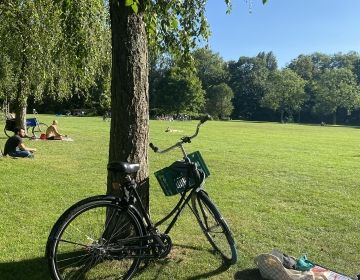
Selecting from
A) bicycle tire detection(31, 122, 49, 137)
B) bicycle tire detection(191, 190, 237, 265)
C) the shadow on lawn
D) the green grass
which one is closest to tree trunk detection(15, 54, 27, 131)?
the green grass

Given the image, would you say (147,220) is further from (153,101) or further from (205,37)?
(153,101)

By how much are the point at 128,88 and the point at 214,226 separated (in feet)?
5.70

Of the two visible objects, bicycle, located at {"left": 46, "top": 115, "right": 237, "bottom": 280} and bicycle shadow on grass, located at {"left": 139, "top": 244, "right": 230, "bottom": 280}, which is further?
bicycle shadow on grass, located at {"left": 139, "top": 244, "right": 230, "bottom": 280}

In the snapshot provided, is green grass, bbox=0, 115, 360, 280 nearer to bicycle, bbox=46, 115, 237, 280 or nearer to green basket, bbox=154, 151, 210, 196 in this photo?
bicycle, bbox=46, 115, 237, 280

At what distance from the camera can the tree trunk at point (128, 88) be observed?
4.88 m

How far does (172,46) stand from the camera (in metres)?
6.69

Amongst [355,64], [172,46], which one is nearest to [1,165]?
[172,46]

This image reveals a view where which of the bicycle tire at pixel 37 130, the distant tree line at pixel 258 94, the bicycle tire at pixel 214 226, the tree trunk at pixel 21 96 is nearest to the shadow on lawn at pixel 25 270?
the bicycle tire at pixel 214 226

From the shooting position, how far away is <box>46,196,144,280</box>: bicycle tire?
4102 mm

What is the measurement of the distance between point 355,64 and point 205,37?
126 meters

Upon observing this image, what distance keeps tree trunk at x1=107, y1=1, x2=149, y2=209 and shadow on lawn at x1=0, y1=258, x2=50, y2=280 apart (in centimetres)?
104

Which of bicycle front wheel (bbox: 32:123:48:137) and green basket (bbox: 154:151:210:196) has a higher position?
green basket (bbox: 154:151:210:196)

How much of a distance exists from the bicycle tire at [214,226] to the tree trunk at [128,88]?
24.4 inches

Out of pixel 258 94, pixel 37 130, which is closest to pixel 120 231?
pixel 37 130
